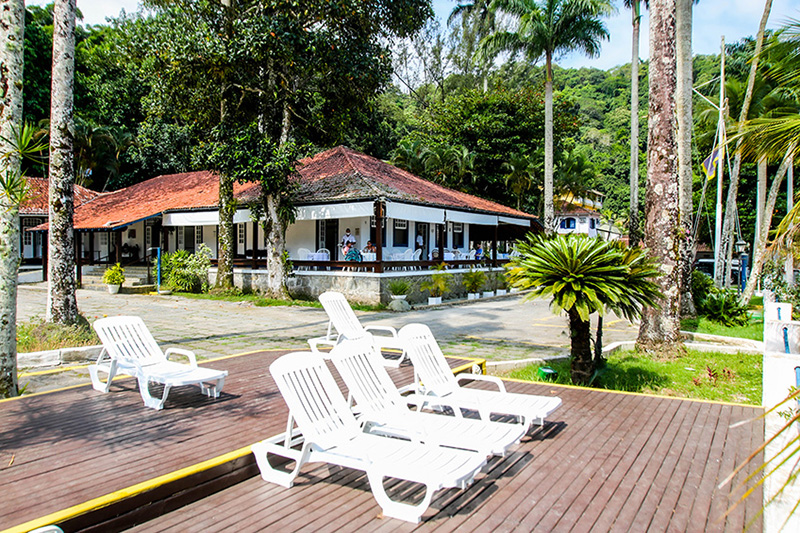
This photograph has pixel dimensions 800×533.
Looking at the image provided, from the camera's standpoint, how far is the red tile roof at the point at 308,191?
1937 centimetres

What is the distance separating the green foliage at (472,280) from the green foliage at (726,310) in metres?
9.07

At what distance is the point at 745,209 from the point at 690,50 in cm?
3321

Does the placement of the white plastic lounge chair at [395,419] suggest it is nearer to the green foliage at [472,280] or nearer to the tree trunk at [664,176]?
the tree trunk at [664,176]

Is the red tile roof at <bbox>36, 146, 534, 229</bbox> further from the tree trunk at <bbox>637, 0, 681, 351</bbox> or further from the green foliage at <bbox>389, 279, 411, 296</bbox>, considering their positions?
the tree trunk at <bbox>637, 0, 681, 351</bbox>

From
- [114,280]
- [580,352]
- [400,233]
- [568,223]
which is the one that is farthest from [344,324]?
[568,223]

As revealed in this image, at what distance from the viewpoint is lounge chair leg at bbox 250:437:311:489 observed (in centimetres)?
379

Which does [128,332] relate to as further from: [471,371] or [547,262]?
[547,262]

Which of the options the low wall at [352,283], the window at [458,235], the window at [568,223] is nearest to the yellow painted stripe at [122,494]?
the low wall at [352,283]

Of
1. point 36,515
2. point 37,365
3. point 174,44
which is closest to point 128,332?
point 37,365

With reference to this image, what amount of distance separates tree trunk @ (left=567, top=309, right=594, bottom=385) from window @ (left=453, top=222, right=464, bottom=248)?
65.0 ft

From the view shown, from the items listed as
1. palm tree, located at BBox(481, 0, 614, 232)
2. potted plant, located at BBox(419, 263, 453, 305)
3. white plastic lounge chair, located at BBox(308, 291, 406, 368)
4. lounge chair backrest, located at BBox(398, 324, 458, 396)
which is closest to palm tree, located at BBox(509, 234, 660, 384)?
lounge chair backrest, located at BBox(398, 324, 458, 396)

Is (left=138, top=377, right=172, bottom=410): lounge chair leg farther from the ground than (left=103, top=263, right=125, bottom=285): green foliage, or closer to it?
closer to it

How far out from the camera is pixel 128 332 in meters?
6.29

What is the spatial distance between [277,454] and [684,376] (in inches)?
254
